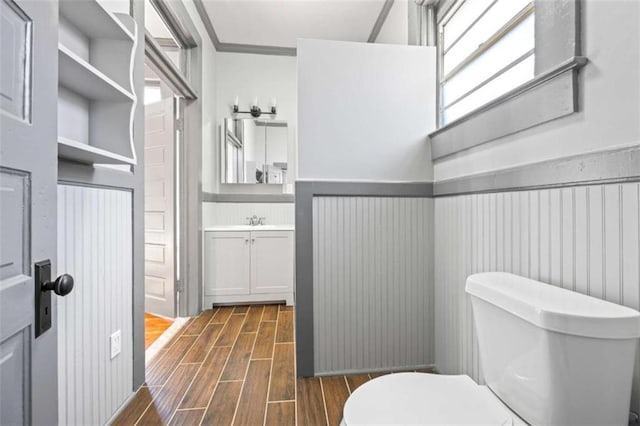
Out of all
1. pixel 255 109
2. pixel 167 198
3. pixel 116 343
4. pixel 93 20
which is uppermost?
pixel 255 109

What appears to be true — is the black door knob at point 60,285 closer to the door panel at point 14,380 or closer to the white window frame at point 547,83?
the door panel at point 14,380

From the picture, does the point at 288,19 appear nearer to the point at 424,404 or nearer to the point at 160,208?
the point at 160,208

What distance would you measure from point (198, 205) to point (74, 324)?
1.66 metres

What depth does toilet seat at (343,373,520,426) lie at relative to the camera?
0.82 metres

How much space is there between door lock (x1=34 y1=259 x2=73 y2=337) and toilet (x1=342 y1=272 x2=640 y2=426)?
738 mm

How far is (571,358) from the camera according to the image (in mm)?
718

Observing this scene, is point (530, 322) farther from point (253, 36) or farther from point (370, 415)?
point (253, 36)

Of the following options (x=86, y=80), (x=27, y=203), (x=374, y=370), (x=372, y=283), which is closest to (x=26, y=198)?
(x=27, y=203)

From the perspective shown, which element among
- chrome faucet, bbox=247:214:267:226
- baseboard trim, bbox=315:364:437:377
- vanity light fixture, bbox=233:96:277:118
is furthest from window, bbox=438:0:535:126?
chrome faucet, bbox=247:214:267:226

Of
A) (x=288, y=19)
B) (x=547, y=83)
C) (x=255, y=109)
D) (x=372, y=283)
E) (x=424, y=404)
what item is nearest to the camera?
(x=424, y=404)

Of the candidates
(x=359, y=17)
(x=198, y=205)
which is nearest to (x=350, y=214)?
(x=198, y=205)

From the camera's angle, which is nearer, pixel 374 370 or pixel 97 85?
pixel 97 85

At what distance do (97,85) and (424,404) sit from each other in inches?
61.3

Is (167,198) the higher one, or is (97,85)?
(97,85)
